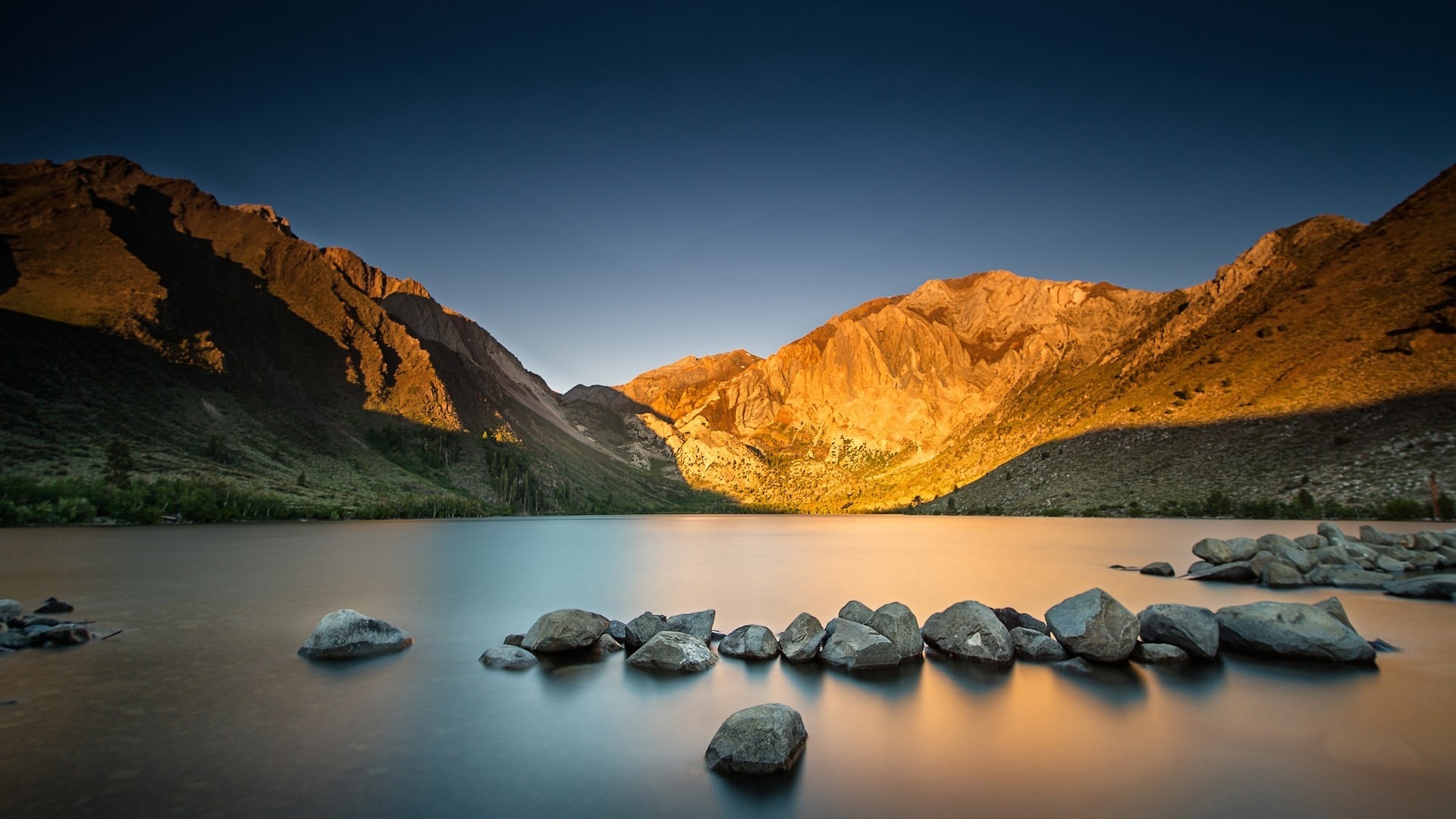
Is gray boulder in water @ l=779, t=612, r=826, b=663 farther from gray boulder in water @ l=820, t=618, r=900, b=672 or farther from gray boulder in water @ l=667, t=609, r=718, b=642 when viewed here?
gray boulder in water @ l=667, t=609, r=718, b=642

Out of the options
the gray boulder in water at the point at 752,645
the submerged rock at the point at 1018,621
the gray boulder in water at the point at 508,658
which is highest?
the submerged rock at the point at 1018,621

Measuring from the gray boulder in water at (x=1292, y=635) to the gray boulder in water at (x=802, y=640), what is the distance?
31.2ft

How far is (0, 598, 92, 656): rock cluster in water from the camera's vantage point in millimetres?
15070

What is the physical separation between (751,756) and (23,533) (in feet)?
249

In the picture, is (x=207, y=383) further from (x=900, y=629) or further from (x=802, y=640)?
(x=900, y=629)

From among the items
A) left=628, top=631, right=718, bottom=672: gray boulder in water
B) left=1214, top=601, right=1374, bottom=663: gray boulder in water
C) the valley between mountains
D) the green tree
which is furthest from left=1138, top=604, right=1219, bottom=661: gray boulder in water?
the green tree

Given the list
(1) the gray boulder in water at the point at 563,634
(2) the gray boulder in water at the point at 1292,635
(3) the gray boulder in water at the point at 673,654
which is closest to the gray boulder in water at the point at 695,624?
(3) the gray boulder in water at the point at 673,654

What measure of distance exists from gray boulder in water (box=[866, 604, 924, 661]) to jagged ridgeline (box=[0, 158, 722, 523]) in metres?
85.8

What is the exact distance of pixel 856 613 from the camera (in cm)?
1564

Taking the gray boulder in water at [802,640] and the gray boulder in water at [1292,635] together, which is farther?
the gray boulder in water at [802,640]

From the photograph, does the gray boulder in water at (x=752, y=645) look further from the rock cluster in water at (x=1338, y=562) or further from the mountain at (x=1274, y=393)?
the mountain at (x=1274, y=393)

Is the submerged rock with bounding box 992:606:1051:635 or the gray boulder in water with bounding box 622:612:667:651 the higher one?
the submerged rock with bounding box 992:606:1051:635

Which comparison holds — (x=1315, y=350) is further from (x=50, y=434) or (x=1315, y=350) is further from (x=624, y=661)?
(x=50, y=434)

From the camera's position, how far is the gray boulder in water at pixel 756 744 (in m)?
8.46
